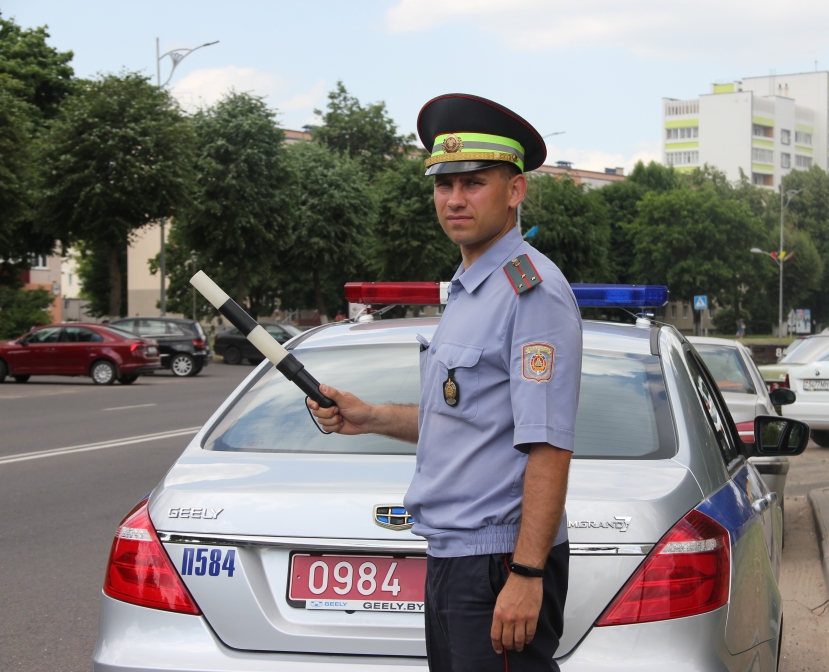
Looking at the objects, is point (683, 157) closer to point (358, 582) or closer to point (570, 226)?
point (570, 226)

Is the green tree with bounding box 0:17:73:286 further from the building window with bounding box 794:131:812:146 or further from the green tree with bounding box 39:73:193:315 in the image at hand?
the building window with bounding box 794:131:812:146

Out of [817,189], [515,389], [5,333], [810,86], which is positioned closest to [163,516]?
[515,389]

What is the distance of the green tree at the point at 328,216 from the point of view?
171 ft

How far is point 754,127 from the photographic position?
125 m

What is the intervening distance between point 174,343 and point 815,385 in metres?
20.7

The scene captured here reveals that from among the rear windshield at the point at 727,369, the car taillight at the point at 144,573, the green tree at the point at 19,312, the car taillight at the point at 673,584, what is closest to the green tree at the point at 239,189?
the green tree at the point at 19,312

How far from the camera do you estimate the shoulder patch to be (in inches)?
86.6

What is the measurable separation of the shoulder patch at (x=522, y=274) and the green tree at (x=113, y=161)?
1293 inches

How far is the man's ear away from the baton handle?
621 mm

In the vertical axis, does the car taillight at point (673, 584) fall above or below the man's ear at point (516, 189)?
below

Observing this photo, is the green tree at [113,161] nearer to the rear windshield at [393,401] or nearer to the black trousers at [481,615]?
the rear windshield at [393,401]

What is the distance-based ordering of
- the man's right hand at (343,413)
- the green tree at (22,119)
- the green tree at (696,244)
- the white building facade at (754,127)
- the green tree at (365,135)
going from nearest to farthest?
the man's right hand at (343,413), the green tree at (22,119), the green tree at (365,135), the green tree at (696,244), the white building facade at (754,127)

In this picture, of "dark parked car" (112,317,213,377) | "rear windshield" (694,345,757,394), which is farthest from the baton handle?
"dark parked car" (112,317,213,377)

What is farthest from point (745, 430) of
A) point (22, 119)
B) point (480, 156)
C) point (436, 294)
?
point (22, 119)
